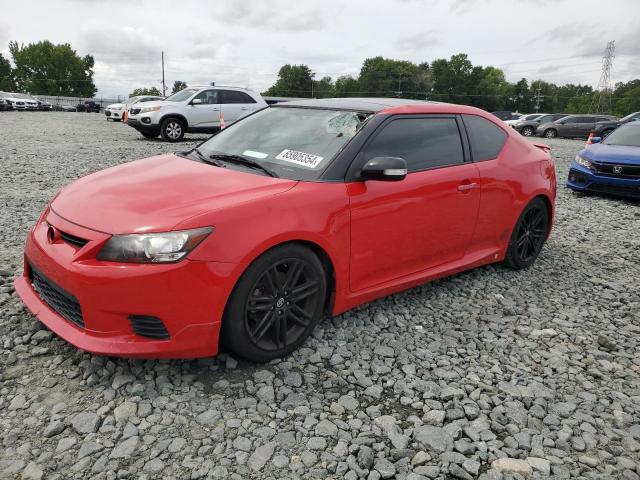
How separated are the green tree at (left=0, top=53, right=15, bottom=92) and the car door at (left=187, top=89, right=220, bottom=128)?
92940 mm

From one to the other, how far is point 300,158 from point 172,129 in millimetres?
12342

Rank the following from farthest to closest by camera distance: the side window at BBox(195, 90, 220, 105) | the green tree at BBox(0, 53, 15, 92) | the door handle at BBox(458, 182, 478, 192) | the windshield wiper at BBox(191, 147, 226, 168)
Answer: the green tree at BBox(0, 53, 15, 92) < the side window at BBox(195, 90, 220, 105) < the door handle at BBox(458, 182, 478, 192) < the windshield wiper at BBox(191, 147, 226, 168)

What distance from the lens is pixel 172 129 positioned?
1460cm

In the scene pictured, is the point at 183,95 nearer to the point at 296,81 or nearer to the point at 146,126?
the point at 146,126

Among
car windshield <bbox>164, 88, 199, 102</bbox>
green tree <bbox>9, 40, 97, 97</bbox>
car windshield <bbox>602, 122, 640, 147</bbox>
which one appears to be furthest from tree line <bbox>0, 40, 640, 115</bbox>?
car windshield <bbox>602, 122, 640, 147</bbox>

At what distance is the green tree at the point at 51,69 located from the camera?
9969 cm

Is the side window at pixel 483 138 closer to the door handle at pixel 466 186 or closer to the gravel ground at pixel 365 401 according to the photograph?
the door handle at pixel 466 186

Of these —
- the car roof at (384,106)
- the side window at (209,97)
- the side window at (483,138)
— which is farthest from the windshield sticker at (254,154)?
the side window at (209,97)

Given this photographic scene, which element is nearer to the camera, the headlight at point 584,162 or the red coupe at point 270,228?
the red coupe at point 270,228

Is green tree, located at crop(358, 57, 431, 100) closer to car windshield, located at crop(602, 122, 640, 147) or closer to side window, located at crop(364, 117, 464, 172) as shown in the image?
car windshield, located at crop(602, 122, 640, 147)

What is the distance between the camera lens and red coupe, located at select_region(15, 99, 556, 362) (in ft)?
8.27

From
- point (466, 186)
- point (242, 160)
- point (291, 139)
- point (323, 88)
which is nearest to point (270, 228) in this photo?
point (242, 160)

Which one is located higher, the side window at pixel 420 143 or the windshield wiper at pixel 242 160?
the side window at pixel 420 143

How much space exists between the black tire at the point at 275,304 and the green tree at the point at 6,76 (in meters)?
105
